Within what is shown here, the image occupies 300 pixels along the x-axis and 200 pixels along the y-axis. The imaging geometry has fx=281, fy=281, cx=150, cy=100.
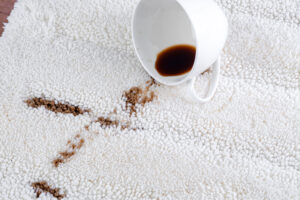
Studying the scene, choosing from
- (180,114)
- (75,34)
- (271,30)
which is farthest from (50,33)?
(271,30)

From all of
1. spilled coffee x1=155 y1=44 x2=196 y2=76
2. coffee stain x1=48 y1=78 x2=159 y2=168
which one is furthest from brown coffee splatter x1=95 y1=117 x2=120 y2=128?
spilled coffee x1=155 y1=44 x2=196 y2=76

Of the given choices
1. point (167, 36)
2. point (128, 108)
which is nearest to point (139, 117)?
point (128, 108)

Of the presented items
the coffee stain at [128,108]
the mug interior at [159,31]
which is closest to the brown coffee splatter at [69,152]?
the coffee stain at [128,108]

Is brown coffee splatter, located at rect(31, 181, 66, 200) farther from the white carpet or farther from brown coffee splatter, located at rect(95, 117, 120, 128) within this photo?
brown coffee splatter, located at rect(95, 117, 120, 128)

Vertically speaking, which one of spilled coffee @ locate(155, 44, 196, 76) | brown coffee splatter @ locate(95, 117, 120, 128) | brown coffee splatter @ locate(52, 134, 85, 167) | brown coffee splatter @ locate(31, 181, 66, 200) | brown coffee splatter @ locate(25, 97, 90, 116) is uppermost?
spilled coffee @ locate(155, 44, 196, 76)

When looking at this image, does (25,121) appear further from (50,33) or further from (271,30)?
(271,30)

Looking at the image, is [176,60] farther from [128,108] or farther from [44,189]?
[44,189]

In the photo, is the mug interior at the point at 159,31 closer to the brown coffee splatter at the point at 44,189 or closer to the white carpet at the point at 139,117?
the white carpet at the point at 139,117
